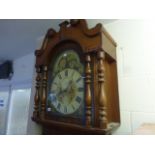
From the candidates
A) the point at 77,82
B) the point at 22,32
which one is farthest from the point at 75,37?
the point at 22,32

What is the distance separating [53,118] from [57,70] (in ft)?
0.94

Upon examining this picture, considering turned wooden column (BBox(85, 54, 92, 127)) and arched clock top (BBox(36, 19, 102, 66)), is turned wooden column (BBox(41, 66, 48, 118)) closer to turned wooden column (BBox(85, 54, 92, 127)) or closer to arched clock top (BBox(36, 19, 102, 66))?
arched clock top (BBox(36, 19, 102, 66))

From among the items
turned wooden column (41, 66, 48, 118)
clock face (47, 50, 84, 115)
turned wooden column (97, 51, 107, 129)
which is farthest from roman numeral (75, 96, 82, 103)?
turned wooden column (41, 66, 48, 118)

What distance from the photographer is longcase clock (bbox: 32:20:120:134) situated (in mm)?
632

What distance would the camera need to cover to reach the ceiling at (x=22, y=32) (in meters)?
1.11

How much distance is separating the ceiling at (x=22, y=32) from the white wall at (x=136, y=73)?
197 millimetres

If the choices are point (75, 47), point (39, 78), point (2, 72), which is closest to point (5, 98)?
point (2, 72)

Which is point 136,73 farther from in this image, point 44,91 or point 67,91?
point 44,91

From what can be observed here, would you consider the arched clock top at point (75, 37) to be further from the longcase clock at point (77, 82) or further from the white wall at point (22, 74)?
the white wall at point (22, 74)

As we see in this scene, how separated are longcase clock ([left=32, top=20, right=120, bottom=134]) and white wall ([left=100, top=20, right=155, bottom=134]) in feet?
0.16

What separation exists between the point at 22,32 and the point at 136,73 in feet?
3.67
